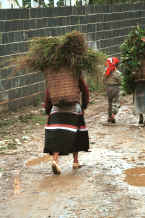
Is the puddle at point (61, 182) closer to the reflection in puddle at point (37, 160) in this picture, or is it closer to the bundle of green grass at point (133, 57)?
the reflection in puddle at point (37, 160)

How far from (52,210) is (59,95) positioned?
81.9 inches

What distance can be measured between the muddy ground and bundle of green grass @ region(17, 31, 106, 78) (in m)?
1.41

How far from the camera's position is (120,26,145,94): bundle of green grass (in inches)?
411

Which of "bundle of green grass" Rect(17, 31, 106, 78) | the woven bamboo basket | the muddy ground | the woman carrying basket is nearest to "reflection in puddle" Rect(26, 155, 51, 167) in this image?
the muddy ground

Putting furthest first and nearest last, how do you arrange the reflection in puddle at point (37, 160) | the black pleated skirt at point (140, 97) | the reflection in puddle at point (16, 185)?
the black pleated skirt at point (140, 97), the reflection in puddle at point (37, 160), the reflection in puddle at point (16, 185)

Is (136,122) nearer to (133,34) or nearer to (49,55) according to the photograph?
(133,34)

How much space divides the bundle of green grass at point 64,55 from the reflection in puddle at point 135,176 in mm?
1463

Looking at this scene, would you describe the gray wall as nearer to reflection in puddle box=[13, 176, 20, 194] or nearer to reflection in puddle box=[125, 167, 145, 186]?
reflection in puddle box=[13, 176, 20, 194]

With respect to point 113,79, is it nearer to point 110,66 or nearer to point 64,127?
point 110,66

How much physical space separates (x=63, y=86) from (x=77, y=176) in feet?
4.00

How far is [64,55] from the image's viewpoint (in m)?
7.39

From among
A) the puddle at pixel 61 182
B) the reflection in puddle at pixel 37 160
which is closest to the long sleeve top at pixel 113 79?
the reflection in puddle at pixel 37 160

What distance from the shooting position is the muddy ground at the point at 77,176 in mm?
5848

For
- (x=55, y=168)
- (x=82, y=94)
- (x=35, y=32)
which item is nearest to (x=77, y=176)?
(x=55, y=168)
